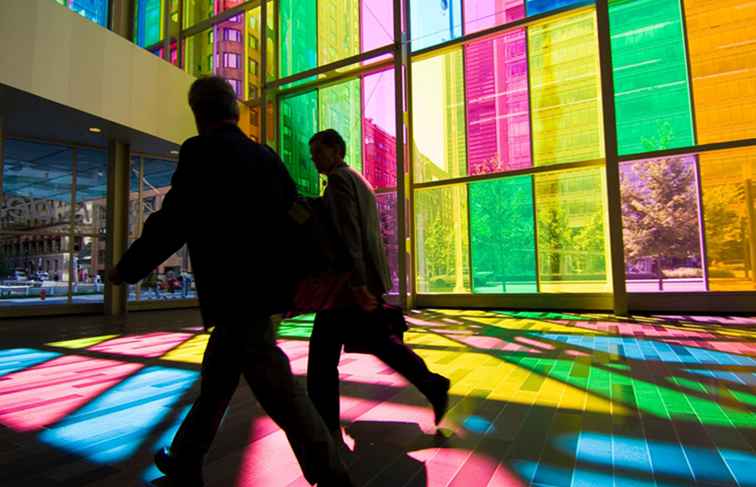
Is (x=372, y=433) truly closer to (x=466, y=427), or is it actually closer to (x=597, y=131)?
(x=466, y=427)

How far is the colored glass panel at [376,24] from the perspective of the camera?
8.88 metres

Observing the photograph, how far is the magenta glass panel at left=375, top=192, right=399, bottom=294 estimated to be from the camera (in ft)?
27.9

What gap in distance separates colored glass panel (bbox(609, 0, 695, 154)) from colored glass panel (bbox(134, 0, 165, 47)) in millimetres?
10817

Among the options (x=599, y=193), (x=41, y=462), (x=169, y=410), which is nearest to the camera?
(x=41, y=462)

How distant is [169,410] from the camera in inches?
98.6

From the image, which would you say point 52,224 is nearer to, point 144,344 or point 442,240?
point 144,344

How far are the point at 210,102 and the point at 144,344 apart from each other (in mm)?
4335

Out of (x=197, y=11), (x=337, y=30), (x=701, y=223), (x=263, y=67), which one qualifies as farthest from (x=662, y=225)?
(x=197, y=11)

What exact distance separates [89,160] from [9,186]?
4.87ft

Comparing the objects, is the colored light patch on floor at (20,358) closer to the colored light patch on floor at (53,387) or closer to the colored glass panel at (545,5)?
the colored light patch on floor at (53,387)

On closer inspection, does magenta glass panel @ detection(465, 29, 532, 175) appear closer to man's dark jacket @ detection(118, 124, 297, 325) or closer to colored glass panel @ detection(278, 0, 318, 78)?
colored glass panel @ detection(278, 0, 318, 78)

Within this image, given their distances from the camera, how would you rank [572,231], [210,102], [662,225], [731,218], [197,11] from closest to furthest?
[210,102], [731,218], [662,225], [572,231], [197,11]

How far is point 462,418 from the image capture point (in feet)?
7.51

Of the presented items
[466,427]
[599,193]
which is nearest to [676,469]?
[466,427]
